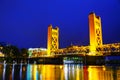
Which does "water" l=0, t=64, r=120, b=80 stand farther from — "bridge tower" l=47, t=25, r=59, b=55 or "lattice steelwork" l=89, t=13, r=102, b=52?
"bridge tower" l=47, t=25, r=59, b=55

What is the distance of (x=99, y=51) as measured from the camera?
62.6 m

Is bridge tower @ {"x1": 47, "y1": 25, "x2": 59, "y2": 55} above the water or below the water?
above

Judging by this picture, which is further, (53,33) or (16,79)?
(53,33)

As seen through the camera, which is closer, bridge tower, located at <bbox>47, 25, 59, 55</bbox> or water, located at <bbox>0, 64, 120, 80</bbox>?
water, located at <bbox>0, 64, 120, 80</bbox>

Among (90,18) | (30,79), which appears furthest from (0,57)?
(30,79)

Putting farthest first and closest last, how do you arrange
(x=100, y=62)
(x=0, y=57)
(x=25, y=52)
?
(x=25, y=52)
(x=0, y=57)
(x=100, y=62)

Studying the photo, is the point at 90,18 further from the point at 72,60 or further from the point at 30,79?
the point at 30,79

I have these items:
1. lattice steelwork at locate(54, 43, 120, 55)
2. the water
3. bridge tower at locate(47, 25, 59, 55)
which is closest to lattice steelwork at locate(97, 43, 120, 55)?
lattice steelwork at locate(54, 43, 120, 55)

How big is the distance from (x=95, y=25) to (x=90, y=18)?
250 centimetres

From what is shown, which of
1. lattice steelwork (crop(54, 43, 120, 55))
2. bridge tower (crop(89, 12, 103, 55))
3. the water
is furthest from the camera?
bridge tower (crop(89, 12, 103, 55))

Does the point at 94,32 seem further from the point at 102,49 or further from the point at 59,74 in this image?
the point at 59,74

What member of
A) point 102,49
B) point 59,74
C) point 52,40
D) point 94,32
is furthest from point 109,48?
point 59,74

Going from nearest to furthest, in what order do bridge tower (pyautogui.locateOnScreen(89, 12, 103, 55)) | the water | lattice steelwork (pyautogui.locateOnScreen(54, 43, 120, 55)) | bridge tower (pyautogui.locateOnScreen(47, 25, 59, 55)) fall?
1. the water
2. lattice steelwork (pyautogui.locateOnScreen(54, 43, 120, 55))
3. bridge tower (pyautogui.locateOnScreen(89, 12, 103, 55))
4. bridge tower (pyautogui.locateOnScreen(47, 25, 59, 55))

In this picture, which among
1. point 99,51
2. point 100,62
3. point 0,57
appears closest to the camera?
point 100,62
